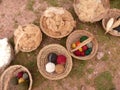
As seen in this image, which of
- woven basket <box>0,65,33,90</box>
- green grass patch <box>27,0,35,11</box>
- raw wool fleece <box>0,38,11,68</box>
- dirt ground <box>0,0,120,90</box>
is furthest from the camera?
green grass patch <box>27,0,35,11</box>

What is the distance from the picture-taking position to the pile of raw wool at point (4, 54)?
451 cm

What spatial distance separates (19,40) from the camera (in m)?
4.48

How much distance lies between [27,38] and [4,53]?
1.54ft

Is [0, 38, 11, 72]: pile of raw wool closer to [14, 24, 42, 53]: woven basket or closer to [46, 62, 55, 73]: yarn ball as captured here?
[14, 24, 42, 53]: woven basket

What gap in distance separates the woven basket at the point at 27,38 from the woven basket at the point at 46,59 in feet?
0.61

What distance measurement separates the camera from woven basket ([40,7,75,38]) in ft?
15.0

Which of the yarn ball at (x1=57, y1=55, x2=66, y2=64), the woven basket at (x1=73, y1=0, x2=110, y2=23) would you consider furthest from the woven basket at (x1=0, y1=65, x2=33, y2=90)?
the woven basket at (x1=73, y1=0, x2=110, y2=23)

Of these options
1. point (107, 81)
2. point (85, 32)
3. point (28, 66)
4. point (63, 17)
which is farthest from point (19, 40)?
point (107, 81)

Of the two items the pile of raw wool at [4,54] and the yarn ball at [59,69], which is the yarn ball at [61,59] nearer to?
the yarn ball at [59,69]

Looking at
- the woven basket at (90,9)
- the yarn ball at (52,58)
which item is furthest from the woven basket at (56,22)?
the yarn ball at (52,58)

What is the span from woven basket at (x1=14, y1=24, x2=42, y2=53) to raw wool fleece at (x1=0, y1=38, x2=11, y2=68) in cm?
15

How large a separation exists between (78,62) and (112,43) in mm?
745

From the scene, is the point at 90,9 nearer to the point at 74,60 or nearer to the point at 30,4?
the point at 74,60

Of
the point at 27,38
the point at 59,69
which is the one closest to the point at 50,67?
the point at 59,69
